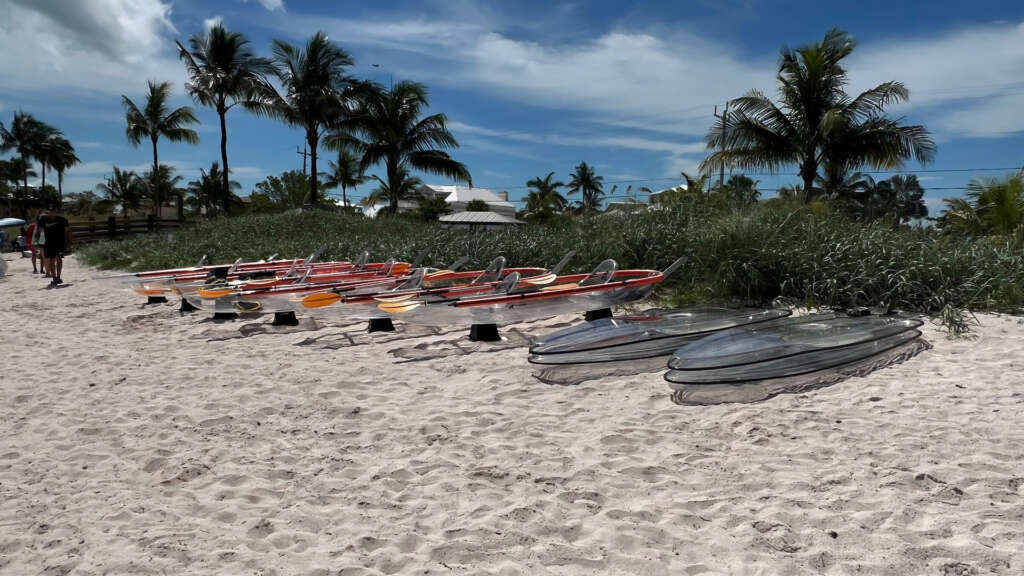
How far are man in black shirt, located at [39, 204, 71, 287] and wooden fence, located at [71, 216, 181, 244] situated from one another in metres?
12.6

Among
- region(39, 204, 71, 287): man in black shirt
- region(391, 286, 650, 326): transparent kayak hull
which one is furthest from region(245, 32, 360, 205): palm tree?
region(391, 286, 650, 326): transparent kayak hull

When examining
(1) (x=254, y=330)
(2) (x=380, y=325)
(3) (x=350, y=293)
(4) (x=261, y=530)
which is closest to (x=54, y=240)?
(1) (x=254, y=330)

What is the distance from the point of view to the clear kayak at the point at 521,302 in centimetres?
562

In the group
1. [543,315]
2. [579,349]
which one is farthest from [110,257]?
[579,349]

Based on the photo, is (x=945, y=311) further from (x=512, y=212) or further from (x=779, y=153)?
(x=512, y=212)

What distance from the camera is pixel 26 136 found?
38.2 metres

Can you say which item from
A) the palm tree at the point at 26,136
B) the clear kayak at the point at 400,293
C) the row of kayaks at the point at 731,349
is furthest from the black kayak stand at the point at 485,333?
the palm tree at the point at 26,136

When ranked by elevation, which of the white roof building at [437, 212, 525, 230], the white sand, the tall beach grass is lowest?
the white sand

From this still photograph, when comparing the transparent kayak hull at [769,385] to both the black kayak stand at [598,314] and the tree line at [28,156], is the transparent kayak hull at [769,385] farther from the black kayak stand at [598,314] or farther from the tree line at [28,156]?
the tree line at [28,156]

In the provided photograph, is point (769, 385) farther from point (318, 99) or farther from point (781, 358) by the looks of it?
point (318, 99)

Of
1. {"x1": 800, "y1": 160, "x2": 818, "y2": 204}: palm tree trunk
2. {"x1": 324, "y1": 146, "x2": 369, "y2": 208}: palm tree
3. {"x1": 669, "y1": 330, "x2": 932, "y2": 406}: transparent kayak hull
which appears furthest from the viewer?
{"x1": 324, "y1": 146, "x2": 369, "y2": 208}: palm tree

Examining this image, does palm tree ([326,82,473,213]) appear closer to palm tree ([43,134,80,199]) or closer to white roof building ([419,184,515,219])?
white roof building ([419,184,515,219])

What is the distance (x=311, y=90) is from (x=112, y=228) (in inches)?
356

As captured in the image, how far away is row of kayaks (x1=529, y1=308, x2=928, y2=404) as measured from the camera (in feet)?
13.4
